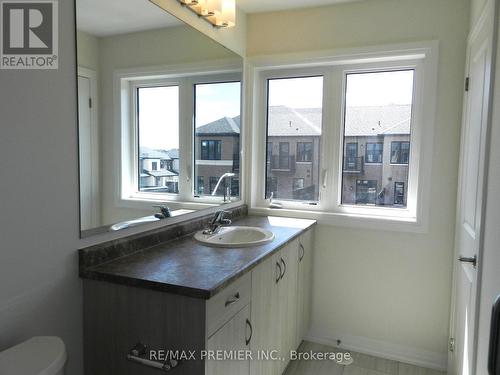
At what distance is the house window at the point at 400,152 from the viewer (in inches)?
96.5

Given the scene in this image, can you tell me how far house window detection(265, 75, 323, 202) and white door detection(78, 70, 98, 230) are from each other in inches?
64.2

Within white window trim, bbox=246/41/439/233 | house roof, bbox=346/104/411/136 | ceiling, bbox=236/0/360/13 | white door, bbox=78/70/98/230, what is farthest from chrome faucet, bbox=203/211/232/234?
ceiling, bbox=236/0/360/13

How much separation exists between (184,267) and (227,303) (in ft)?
0.78

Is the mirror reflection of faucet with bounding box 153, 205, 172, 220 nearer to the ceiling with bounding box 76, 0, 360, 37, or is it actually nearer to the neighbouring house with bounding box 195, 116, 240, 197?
the neighbouring house with bounding box 195, 116, 240, 197

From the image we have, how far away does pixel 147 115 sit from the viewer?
6.00ft

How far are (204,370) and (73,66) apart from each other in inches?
48.5

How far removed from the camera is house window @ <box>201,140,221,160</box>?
2.36 meters

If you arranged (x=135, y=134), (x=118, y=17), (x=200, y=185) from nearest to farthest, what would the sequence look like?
(x=118, y=17) < (x=135, y=134) < (x=200, y=185)

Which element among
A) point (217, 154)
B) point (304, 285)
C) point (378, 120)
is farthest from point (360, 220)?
point (217, 154)

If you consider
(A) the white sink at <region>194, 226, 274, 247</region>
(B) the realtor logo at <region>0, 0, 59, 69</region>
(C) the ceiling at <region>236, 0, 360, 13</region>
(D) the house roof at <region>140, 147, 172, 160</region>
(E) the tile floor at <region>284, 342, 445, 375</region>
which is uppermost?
(C) the ceiling at <region>236, 0, 360, 13</region>

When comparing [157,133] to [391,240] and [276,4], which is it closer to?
[276,4]

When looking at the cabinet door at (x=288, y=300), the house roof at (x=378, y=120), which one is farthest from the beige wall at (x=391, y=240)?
the cabinet door at (x=288, y=300)

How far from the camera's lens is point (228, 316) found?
142 cm

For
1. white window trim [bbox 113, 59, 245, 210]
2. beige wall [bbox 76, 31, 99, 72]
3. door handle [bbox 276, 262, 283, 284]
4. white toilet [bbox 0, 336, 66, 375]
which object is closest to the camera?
white toilet [bbox 0, 336, 66, 375]
